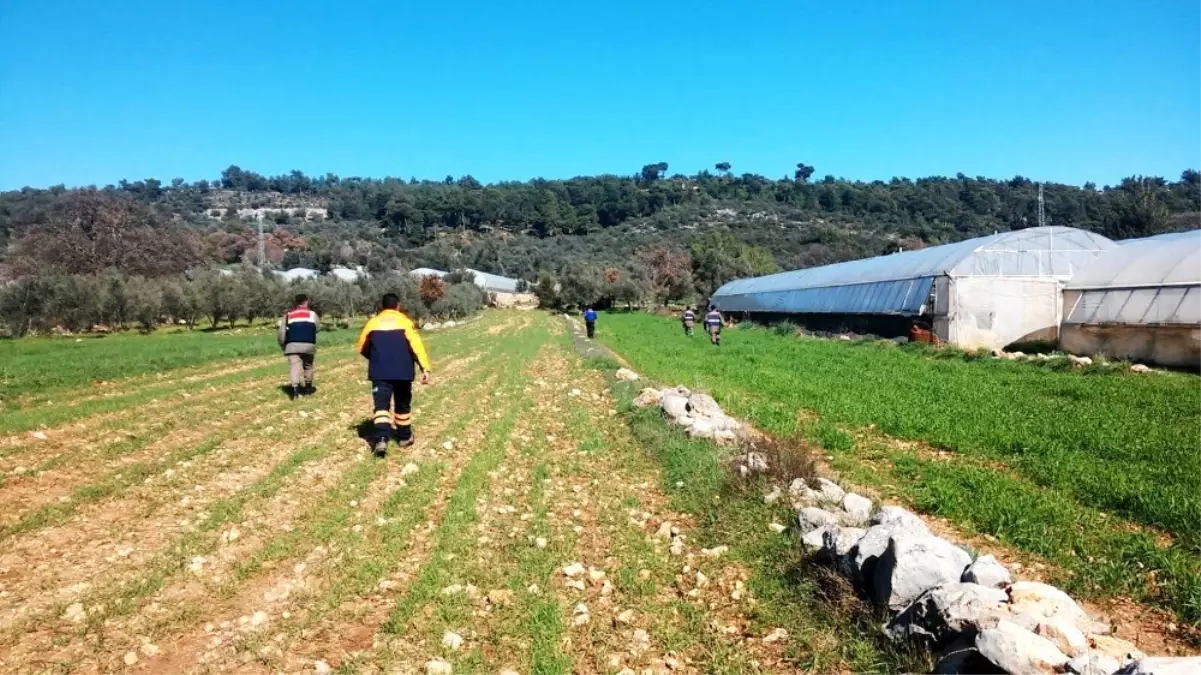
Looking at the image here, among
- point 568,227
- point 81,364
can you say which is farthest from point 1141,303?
point 568,227

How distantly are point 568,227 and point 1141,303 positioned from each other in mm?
165664

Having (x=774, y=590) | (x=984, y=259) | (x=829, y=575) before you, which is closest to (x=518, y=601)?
(x=774, y=590)

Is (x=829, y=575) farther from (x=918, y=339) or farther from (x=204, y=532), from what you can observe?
(x=918, y=339)

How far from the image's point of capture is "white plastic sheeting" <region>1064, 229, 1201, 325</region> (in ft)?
71.2

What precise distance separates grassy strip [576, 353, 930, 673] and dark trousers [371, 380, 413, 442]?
13.8ft

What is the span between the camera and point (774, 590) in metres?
5.55

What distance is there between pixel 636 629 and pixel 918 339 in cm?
2818

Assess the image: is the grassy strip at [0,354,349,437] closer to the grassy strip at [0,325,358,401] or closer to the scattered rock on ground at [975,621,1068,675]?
the grassy strip at [0,325,358,401]

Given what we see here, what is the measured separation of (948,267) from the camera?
94.9 feet

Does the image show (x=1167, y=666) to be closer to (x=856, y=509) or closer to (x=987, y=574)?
(x=987, y=574)

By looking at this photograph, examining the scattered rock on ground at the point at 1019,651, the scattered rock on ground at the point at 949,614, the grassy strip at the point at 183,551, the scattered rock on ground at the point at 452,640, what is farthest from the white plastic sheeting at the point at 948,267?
the scattered rock on ground at the point at 452,640

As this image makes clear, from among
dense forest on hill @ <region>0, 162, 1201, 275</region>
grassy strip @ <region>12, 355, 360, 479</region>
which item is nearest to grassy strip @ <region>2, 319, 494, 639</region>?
grassy strip @ <region>12, 355, 360, 479</region>

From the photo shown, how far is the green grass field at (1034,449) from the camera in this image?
5934 mm

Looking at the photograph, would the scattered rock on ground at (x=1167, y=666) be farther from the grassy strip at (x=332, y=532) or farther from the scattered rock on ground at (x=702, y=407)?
the scattered rock on ground at (x=702, y=407)
